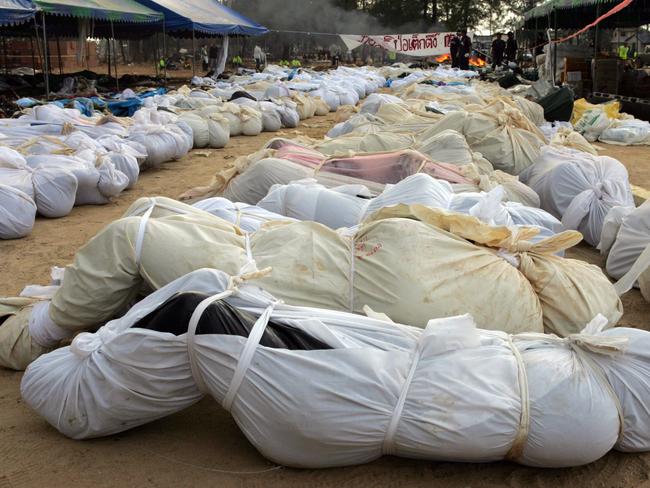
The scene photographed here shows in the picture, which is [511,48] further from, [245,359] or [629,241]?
[245,359]

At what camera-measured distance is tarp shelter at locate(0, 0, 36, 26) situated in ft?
36.5

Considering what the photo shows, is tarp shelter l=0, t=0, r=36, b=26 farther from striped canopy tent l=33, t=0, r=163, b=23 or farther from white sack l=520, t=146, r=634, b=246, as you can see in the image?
white sack l=520, t=146, r=634, b=246

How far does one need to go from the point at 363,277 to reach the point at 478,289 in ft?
1.42

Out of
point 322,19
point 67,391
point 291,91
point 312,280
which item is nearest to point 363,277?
point 312,280

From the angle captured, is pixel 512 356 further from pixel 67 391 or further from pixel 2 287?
pixel 2 287

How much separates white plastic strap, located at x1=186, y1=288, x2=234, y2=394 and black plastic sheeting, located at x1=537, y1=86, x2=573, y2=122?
7.80m

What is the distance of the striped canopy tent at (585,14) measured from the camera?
15.6 metres

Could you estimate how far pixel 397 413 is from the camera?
2107 mm

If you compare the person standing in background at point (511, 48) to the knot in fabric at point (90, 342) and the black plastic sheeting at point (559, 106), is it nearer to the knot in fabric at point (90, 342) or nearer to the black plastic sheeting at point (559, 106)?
the black plastic sheeting at point (559, 106)

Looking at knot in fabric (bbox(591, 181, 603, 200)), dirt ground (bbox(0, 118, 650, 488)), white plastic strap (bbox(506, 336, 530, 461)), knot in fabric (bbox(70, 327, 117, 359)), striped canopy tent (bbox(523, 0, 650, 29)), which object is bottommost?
dirt ground (bbox(0, 118, 650, 488))

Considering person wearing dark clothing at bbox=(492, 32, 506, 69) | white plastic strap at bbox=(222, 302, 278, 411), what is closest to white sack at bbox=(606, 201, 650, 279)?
white plastic strap at bbox=(222, 302, 278, 411)

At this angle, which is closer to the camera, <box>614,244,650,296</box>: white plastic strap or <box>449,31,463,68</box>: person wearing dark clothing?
<box>614,244,650,296</box>: white plastic strap

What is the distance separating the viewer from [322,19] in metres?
39.0

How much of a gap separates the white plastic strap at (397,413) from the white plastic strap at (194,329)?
1.93 feet
